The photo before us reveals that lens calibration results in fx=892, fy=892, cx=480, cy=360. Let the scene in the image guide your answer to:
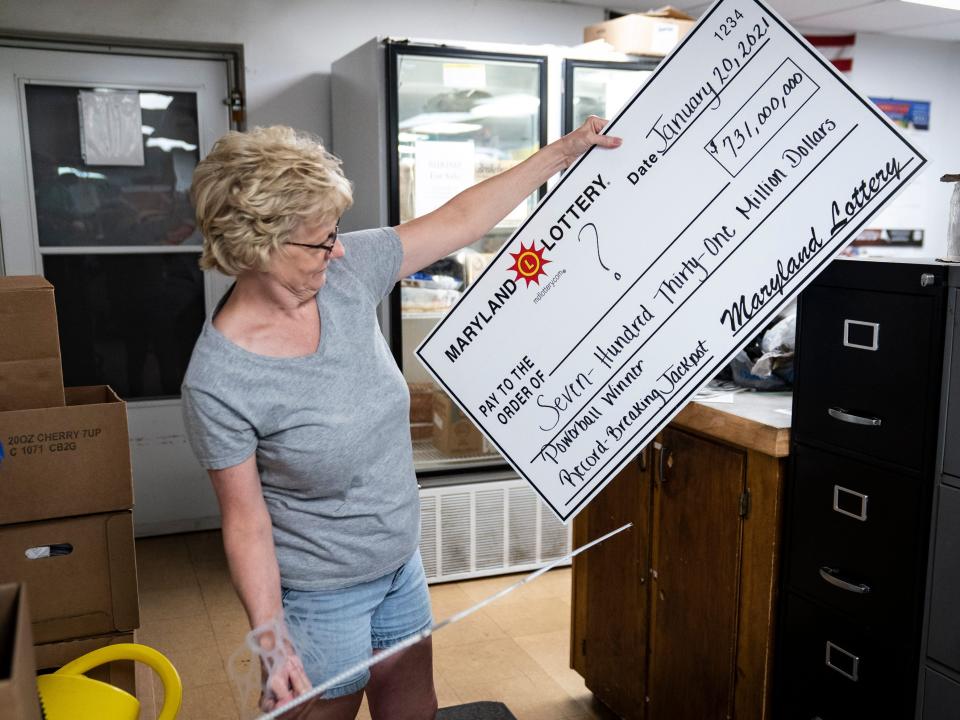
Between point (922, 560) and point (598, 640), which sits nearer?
Result: point (922, 560)

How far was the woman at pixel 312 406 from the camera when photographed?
141 cm

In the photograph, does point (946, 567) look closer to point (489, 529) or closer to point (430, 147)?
point (489, 529)

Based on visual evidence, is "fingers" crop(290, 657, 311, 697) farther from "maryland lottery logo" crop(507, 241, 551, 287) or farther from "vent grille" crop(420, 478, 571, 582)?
"vent grille" crop(420, 478, 571, 582)

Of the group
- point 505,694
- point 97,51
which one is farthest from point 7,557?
point 97,51

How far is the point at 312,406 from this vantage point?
1.48 meters

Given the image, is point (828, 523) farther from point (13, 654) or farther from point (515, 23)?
point (515, 23)

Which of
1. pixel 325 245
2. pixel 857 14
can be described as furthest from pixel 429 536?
pixel 857 14

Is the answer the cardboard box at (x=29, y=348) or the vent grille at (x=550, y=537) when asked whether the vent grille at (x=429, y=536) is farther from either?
the cardboard box at (x=29, y=348)

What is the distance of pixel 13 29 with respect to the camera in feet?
11.7

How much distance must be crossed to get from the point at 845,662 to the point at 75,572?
1.62 meters

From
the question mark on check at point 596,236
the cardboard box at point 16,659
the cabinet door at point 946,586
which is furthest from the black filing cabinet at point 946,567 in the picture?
the cardboard box at point 16,659

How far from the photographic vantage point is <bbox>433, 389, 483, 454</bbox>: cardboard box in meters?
3.77

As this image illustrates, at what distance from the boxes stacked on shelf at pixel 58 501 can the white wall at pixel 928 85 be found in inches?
187

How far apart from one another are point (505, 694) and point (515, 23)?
9.67 ft
